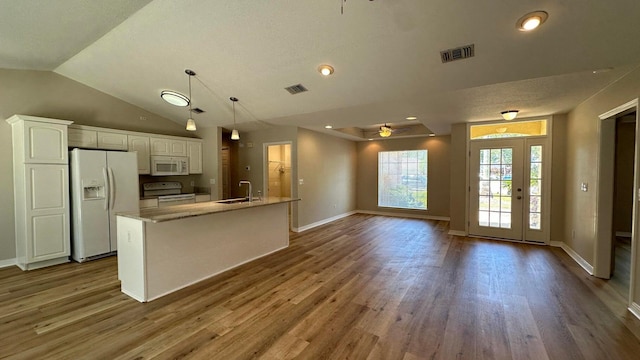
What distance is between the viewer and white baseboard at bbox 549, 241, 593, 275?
3619mm

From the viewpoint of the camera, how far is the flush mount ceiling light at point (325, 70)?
325 cm

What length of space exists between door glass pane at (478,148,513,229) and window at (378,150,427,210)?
218cm

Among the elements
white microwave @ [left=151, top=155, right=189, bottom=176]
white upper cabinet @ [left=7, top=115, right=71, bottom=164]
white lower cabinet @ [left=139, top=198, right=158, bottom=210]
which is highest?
white upper cabinet @ [left=7, top=115, right=71, bottom=164]

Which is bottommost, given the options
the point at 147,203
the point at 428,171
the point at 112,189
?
the point at 147,203

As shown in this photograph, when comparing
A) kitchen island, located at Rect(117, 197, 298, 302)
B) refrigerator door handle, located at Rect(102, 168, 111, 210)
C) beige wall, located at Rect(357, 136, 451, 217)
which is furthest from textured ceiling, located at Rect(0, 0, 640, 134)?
beige wall, located at Rect(357, 136, 451, 217)

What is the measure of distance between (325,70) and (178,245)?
9.08ft

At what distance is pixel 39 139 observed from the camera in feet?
12.3

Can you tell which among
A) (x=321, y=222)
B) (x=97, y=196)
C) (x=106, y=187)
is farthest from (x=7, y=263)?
(x=321, y=222)

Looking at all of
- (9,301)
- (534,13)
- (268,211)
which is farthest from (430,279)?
(9,301)

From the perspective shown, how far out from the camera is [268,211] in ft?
14.6

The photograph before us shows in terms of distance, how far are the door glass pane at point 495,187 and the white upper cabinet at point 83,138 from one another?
7272 millimetres

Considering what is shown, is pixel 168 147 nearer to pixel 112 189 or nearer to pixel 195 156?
pixel 195 156

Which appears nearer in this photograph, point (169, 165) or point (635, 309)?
point (635, 309)

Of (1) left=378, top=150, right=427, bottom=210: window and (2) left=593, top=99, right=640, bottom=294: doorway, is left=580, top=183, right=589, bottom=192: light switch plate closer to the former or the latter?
(2) left=593, top=99, right=640, bottom=294: doorway
